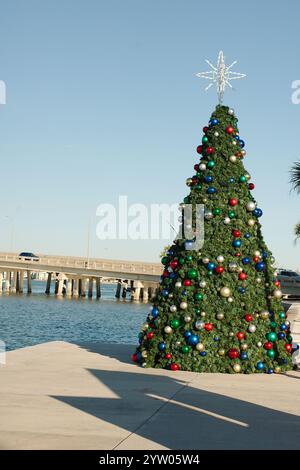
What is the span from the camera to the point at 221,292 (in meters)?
11.4

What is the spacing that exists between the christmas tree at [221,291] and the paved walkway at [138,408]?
380mm

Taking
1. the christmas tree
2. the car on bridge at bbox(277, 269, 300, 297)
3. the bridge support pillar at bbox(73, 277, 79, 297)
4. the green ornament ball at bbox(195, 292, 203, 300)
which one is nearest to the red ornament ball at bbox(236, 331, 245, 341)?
the christmas tree

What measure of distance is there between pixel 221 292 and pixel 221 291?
2 cm

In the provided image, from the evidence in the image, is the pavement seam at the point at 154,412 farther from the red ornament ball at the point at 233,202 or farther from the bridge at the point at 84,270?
the bridge at the point at 84,270

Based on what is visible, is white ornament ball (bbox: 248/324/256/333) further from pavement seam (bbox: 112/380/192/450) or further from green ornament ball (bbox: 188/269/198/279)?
pavement seam (bbox: 112/380/192/450)

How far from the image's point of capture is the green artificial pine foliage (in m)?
11.3

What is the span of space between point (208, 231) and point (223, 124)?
2244 millimetres

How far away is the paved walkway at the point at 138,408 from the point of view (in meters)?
6.54

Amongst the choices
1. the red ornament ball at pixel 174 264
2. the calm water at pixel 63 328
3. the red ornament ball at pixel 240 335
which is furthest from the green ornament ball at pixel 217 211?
the calm water at pixel 63 328

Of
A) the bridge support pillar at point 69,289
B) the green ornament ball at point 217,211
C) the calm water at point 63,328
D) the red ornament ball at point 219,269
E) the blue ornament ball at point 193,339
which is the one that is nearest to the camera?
the blue ornament ball at point 193,339

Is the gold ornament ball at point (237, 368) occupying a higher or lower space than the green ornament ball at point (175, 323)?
lower

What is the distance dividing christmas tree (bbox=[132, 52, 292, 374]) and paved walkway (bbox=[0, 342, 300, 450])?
1.25ft

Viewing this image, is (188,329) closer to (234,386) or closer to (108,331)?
(234,386)
